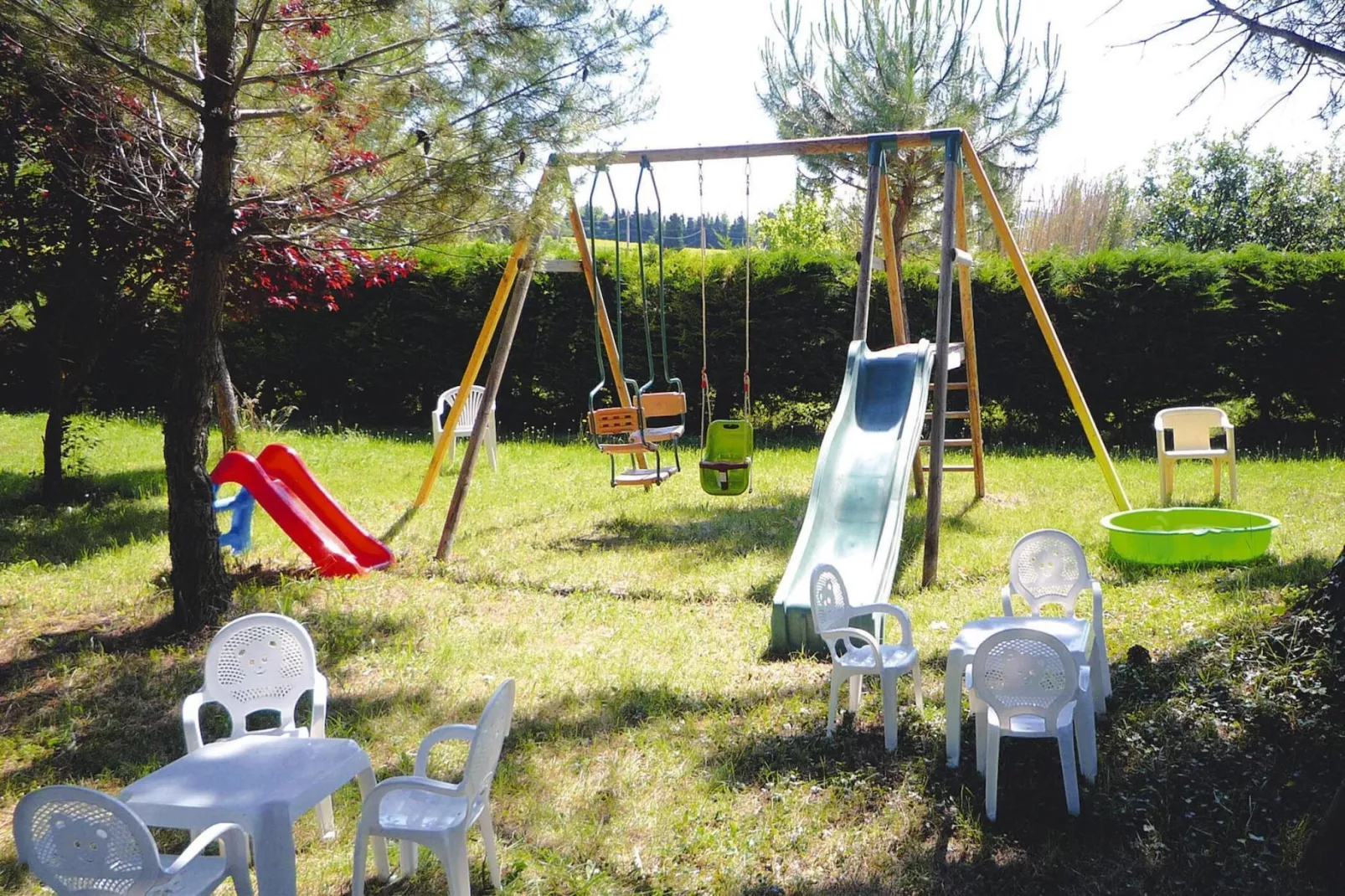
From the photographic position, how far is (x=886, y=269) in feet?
25.9

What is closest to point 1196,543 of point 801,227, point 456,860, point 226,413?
point 456,860

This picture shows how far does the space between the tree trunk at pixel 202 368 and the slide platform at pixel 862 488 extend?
3.04m

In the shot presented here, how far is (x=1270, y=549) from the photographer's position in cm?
655

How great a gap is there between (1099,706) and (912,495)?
198 inches

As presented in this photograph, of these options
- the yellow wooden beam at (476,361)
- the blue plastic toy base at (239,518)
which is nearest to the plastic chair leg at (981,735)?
the yellow wooden beam at (476,361)

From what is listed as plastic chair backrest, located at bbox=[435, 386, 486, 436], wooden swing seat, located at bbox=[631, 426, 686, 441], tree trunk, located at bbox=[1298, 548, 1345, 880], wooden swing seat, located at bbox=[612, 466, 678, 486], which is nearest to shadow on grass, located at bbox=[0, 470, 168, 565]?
plastic chair backrest, located at bbox=[435, 386, 486, 436]

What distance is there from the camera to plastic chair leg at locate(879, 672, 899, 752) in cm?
403

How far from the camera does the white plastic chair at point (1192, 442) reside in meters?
8.30

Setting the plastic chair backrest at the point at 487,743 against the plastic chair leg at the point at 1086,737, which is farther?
the plastic chair leg at the point at 1086,737

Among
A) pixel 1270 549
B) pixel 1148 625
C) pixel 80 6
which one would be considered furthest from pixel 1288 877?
pixel 80 6

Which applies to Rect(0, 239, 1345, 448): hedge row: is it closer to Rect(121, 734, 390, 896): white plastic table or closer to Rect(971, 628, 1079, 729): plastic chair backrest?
Rect(971, 628, 1079, 729): plastic chair backrest

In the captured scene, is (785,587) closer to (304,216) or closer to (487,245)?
(304,216)

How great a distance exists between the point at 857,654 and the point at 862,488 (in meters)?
2.17

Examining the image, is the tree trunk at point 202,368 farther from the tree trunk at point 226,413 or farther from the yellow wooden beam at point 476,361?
the tree trunk at point 226,413
